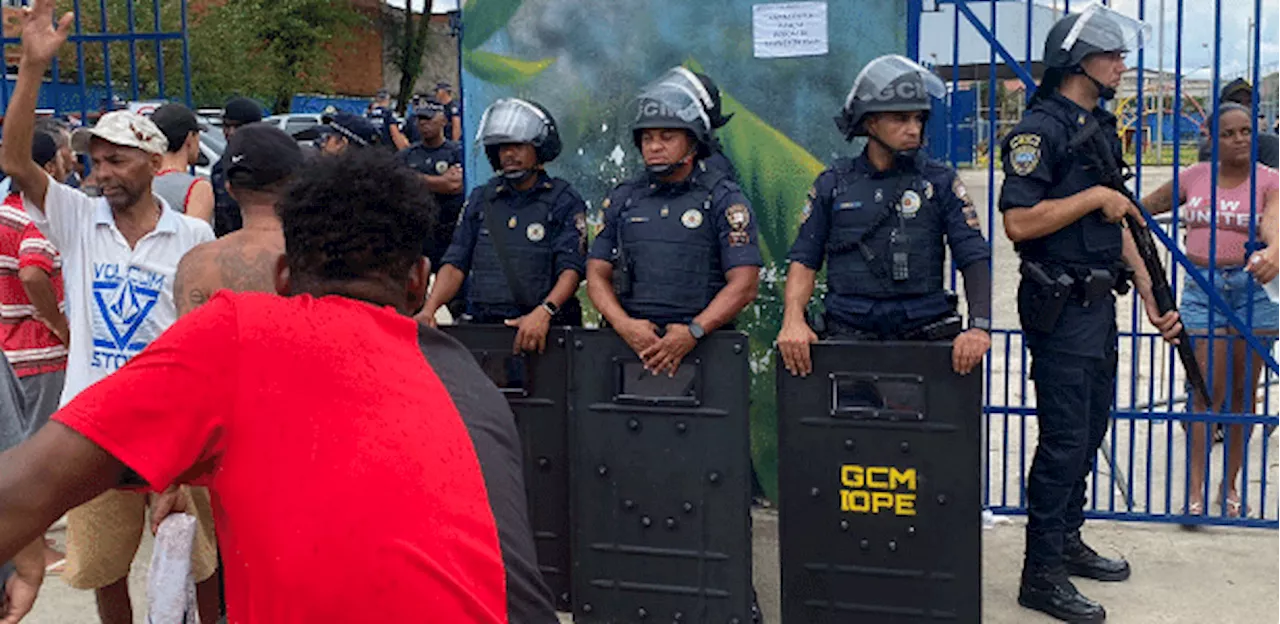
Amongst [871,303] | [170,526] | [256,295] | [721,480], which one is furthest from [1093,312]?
[256,295]

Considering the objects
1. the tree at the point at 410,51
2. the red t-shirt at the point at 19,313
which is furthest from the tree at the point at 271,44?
the red t-shirt at the point at 19,313

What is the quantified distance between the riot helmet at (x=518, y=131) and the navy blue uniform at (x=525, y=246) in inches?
3.3

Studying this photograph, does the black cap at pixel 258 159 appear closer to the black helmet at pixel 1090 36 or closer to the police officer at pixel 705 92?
the police officer at pixel 705 92

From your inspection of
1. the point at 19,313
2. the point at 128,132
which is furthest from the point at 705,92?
the point at 19,313

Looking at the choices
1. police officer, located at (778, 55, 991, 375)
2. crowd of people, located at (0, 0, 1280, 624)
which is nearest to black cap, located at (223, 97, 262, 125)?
crowd of people, located at (0, 0, 1280, 624)

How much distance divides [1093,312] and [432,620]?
10.6 feet

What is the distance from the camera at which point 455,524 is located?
173cm

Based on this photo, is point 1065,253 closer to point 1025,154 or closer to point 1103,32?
point 1025,154

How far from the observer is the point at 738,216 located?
4305 millimetres

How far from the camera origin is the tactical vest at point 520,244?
4688mm

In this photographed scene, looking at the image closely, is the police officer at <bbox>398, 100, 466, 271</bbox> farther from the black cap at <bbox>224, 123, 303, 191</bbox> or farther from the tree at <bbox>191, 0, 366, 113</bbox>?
the tree at <bbox>191, 0, 366, 113</bbox>

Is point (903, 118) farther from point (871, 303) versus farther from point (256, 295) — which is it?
point (256, 295)

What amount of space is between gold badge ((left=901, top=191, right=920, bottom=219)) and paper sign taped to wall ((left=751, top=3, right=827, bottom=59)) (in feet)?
4.80

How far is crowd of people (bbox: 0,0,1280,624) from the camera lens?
Result: 5.54 feet
